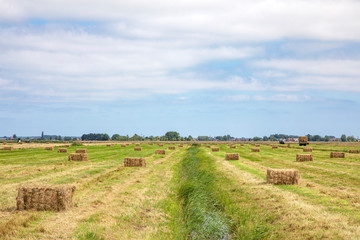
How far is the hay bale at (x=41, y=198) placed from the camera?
51.9ft

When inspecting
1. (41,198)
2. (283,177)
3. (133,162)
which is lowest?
(41,198)

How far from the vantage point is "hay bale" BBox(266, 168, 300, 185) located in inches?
922

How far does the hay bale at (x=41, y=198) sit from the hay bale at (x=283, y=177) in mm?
12816

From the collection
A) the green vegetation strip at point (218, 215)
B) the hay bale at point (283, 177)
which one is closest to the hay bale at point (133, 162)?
the green vegetation strip at point (218, 215)

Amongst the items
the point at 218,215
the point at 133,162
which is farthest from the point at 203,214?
the point at 133,162

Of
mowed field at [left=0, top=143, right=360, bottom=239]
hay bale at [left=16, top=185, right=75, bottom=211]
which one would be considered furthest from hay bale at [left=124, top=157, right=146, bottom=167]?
hay bale at [left=16, top=185, right=75, bottom=211]

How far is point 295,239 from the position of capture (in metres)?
13.5

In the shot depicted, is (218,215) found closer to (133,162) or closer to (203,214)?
(203,214)

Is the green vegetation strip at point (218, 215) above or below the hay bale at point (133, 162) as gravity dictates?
below

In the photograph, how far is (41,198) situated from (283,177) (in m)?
14.0

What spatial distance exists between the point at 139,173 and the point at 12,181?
9.71 m

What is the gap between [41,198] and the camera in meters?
15.8

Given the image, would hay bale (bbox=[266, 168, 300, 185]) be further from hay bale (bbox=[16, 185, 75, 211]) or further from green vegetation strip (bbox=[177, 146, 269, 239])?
hay bale (bbox=[16, 185, 75, 211])

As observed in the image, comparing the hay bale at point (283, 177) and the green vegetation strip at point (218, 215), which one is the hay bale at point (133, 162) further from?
the hay bale at point (283, 177)
